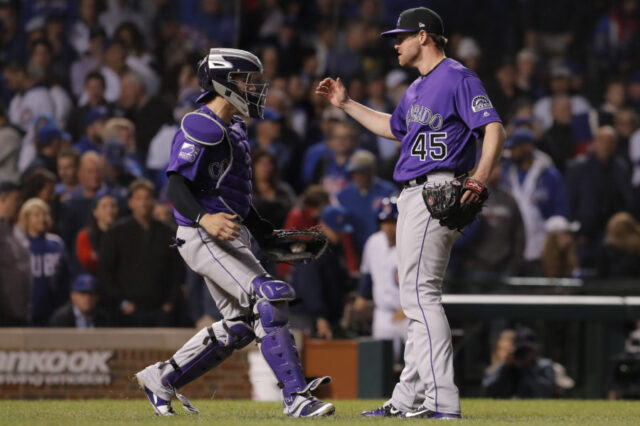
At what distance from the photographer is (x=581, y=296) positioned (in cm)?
991

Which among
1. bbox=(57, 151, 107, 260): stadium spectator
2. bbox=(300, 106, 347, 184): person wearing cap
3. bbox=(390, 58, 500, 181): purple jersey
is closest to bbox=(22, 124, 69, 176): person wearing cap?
bbox=(57, 151, 107, 260): stadium spectator

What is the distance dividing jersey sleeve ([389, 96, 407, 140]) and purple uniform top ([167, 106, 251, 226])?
2.66ft

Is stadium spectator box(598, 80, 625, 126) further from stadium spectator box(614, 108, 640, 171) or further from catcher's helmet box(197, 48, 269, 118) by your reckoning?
catcher's helmet box(197, 48, 269, 118)

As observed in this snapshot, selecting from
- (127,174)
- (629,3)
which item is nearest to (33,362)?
(127,174)

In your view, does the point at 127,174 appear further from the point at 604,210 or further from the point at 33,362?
the point at 604,210

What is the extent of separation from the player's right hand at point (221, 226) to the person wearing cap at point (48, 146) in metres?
6.14

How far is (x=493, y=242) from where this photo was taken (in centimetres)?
1134

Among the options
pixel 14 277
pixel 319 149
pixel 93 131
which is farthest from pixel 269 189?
pixel 14 277

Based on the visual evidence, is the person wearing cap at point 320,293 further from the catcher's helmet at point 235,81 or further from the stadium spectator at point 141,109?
the catcher's helmet at point 235,81

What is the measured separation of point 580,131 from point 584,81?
887 millimetres

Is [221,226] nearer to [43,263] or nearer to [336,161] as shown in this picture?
[43,263]

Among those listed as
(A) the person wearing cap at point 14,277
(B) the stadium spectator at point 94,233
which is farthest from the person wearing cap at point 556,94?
(A) the person wearing cap at point 14,277

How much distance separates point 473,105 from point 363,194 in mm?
6122

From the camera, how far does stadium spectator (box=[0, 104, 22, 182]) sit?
1109cm
